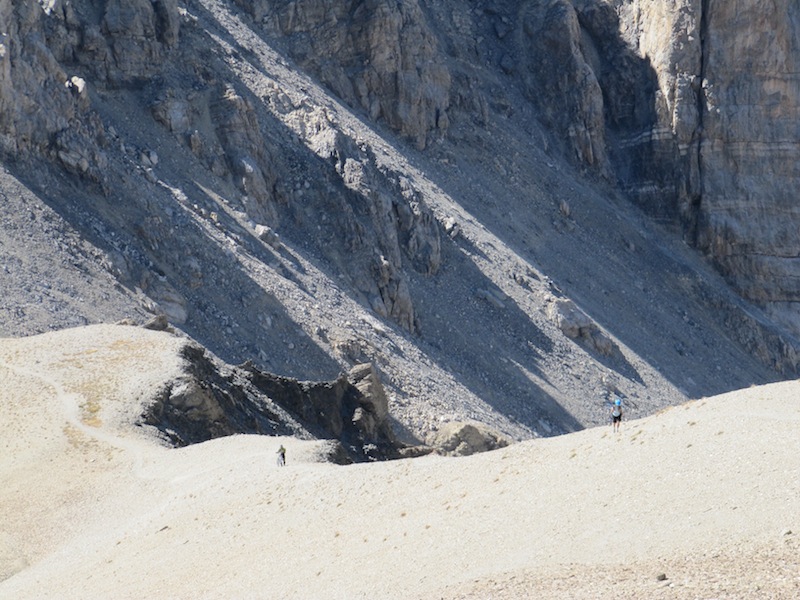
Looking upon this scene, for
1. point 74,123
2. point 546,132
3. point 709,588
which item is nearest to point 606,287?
point 546,132

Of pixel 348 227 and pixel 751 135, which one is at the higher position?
pixel 751 135

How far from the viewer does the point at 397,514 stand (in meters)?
25.8

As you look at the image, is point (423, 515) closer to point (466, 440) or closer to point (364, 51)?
point (466, 440)

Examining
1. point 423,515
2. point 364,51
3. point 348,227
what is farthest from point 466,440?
point 364,51

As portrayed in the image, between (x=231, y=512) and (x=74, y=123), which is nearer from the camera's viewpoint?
(x=231, y=512)

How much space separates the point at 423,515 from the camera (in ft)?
82.9

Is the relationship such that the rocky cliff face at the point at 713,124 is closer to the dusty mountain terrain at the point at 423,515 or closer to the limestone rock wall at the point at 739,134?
the limestone rock wall at the point at 739,134

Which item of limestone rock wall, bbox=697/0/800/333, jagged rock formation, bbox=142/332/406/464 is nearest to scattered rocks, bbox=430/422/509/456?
jagged rock formation, bbox=142/332/406/464

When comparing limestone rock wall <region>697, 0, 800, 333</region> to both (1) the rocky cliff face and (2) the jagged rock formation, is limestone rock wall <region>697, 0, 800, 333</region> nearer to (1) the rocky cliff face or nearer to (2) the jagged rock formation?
(1) the rocky cliff face

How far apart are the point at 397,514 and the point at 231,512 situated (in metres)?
4.54

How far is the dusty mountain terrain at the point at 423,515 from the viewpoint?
20.8m

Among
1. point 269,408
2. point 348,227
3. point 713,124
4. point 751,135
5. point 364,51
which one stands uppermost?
point 364,51

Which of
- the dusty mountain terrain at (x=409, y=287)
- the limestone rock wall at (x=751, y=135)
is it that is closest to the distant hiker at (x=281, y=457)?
the dusty mountain terrain at (x=409, y=287)

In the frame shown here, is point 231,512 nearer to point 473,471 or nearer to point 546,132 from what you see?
point 473,471
